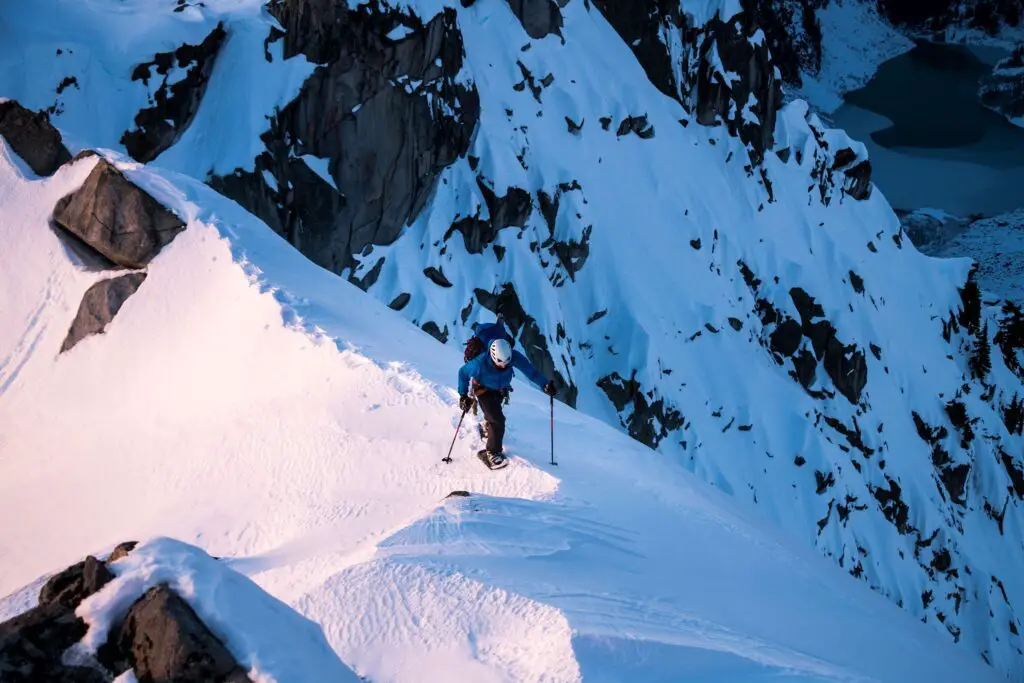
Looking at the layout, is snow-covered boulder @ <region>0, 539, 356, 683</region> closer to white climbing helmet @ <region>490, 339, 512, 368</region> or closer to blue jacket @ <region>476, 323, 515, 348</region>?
white climbing helmet @ <region>490, 339, 512, 368</region>

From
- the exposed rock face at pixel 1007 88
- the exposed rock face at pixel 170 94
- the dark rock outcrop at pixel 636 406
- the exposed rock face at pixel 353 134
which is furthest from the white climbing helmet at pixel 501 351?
the exposed rock face at pixel 1007 88

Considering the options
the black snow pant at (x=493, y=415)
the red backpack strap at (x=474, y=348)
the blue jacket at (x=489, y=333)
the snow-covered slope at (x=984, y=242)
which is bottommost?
the snow-covered slope at (x=984, y=242)

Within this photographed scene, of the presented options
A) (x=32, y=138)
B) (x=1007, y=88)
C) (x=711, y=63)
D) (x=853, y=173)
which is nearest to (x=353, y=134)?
(x=32, y=138)

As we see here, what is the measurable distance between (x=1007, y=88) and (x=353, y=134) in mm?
75501

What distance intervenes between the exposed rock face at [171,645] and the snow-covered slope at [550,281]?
184 cm

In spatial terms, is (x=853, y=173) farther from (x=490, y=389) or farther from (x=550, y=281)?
(x=490, y=389)

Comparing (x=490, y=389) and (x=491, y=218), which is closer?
(x=490, y=389)

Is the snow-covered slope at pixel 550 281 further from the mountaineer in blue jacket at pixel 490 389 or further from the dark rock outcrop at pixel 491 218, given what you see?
the mountaineer in blue jacket at pixel 490 389

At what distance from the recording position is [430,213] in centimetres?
2189

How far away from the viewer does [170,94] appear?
17.2 metres

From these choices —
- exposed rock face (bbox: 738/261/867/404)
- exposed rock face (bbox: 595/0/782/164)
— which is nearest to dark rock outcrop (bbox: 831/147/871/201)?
exposed rock face (bbox: 595/0/782/164)

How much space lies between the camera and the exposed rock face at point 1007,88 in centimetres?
7262

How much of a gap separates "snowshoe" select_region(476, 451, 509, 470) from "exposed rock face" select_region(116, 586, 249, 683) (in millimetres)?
3640

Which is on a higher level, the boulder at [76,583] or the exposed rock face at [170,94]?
the exposed rock face at [170,94]
